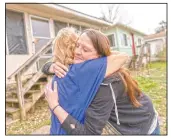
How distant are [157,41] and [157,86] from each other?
296 mm

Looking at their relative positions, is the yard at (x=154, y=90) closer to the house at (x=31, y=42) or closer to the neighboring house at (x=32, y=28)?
the house at (x=31, y=42)

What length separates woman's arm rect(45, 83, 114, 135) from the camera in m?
0.67

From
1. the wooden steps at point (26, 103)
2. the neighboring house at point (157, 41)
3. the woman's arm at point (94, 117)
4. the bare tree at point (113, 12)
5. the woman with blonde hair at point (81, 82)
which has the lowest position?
the wooden steps at point (26, 103)

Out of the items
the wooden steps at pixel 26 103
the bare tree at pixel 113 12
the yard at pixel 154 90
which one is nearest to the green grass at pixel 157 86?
the yard at pixel 154 90

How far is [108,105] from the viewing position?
2.22ft

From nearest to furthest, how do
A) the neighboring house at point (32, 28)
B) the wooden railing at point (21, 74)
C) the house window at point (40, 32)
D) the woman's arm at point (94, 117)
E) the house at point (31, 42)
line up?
1. the woman's arm at point (94, 117)
2. the house at point (31, 42)
3. the wooden railing at point (21, 74)
4. the neighboring house at point (32, 28)
5. the house window at point (40, 32)

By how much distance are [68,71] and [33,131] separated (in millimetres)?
751

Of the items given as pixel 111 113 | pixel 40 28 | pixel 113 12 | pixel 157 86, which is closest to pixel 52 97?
pixel 111 113

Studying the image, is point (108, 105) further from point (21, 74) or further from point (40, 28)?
point (40, 28)

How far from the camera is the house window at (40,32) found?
2486 millimetres

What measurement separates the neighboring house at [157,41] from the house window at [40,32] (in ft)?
4.33

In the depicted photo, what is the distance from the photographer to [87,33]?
73 centimetres

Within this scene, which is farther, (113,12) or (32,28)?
(32,28)

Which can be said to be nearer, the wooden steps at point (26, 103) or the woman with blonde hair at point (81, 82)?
the woman with blonde hair at point (81, 82)
